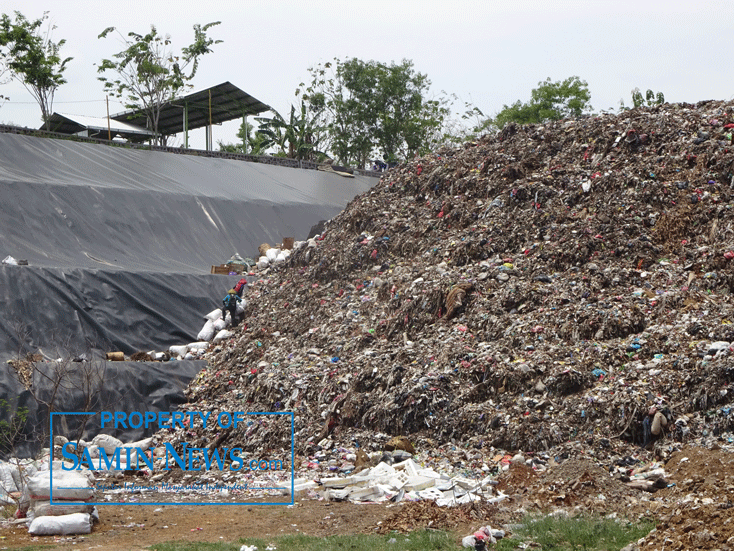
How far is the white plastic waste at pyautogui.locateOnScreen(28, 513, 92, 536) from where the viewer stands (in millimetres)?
5934

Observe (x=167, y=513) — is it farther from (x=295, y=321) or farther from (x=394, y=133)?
(x=394, y=133)

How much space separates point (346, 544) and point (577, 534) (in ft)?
5.48

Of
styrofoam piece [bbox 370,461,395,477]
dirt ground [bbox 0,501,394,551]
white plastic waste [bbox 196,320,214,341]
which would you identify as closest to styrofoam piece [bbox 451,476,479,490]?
styrofoam piece [bbox 370,461,395,477]

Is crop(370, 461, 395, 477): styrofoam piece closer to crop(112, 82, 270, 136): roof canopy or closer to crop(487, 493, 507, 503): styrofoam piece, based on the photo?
crop(487, 493, 507, 503): styrofoam piece

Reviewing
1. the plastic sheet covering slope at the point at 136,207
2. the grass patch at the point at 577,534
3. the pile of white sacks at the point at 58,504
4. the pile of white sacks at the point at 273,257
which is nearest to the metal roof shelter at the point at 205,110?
the plastic sheet covering slope at the point at 136,207

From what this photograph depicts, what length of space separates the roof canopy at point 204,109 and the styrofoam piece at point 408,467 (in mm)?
19125

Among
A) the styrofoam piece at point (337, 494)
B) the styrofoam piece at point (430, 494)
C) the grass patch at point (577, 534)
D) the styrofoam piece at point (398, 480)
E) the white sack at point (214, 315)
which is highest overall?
the white sack at point (214, 315)

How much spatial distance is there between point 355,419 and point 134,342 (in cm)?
522

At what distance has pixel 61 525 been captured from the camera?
5.98 metres

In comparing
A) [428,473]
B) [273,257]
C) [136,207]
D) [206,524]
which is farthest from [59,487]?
[136,207]

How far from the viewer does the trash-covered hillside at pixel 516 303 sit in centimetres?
788

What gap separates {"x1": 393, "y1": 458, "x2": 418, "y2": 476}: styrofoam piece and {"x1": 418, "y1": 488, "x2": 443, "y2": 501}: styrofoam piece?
465mm

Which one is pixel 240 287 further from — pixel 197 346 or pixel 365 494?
pixel 365 494

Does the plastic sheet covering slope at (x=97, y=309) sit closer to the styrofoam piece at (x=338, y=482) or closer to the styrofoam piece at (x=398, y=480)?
the styrofoam piece at (x=338, y=482)
